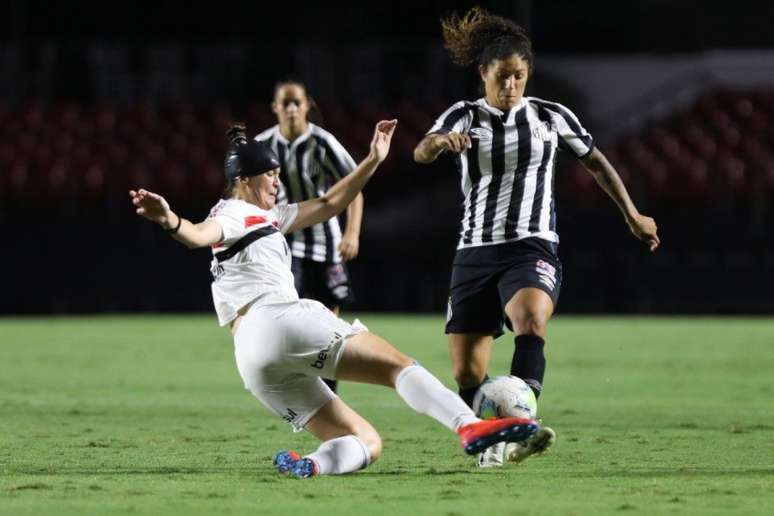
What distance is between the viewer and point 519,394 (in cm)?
654

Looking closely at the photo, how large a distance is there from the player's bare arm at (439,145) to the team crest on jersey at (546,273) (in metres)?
0.74

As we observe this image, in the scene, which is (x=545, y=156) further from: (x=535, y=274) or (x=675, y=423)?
(x=675, y=423)

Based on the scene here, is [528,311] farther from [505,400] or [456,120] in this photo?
[456,120]

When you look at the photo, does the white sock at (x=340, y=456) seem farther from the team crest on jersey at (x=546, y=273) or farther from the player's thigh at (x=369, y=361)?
the team crest on jersey at (x=546, y=273)

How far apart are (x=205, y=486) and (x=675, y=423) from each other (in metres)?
3.70

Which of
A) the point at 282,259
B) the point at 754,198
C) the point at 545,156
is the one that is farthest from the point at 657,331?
the point at 282,259

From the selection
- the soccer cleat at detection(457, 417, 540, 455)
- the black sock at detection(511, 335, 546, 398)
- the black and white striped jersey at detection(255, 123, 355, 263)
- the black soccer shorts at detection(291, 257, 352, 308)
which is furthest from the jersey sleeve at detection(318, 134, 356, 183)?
the soccer cleat at detection(457, 417, 540, 455)

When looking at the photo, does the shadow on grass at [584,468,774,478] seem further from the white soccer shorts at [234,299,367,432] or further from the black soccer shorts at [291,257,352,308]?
the black soccer shorts at [291,257,352,308]

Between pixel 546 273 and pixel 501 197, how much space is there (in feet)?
1.47

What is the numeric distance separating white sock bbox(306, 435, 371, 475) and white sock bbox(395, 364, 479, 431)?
57 centimetres

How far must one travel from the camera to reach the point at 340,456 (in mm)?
6363

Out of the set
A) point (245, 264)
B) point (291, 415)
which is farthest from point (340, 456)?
point (245, 264)

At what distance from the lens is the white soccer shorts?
19.7ft

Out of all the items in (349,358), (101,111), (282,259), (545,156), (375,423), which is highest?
(101,111)
